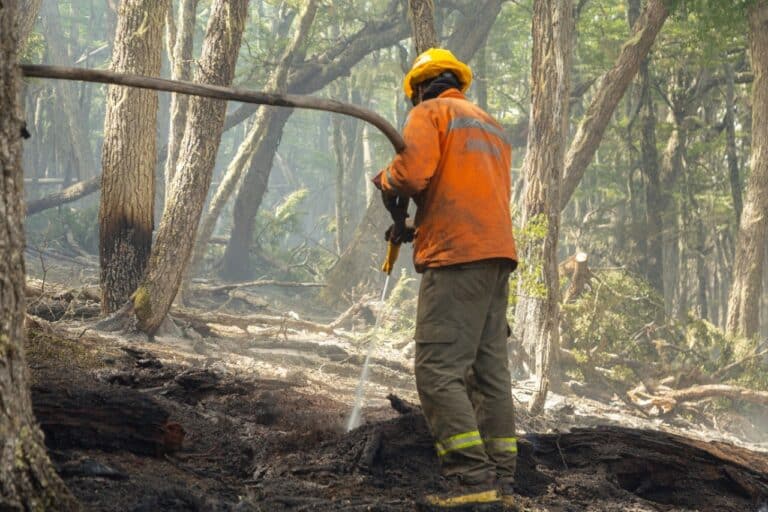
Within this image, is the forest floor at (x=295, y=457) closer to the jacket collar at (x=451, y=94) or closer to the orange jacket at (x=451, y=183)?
the orange jacket at (x=451, y=183)

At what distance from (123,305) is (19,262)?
646cm

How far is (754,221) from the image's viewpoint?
14641 mm

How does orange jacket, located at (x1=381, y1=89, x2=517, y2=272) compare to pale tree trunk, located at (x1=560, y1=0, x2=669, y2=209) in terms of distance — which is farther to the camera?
pale tree trunk, located at (x1=560, y1=0, x2=669, y2=209)

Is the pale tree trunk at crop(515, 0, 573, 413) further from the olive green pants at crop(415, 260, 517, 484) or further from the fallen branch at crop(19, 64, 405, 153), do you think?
the fallen branch at crop(19, 64, 405, 153)

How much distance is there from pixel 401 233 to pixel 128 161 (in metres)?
5.43

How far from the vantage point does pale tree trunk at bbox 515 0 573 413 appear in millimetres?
9266

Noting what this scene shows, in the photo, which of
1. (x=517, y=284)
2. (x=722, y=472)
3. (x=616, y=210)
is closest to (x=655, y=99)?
(x=616, y=210)

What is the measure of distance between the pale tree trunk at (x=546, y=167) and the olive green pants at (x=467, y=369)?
16.0 feet

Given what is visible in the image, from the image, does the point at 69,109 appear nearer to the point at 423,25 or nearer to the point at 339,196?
the point at 339,196

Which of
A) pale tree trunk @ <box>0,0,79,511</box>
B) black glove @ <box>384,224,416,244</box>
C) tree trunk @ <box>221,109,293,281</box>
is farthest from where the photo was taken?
tree trunk @ <box>221,109,293,281</box>

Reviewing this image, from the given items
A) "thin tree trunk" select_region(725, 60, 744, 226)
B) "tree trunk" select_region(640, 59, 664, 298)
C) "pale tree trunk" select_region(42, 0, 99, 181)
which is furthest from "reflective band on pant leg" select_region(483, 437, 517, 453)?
"pale tree trunk" select_region(42, 0, 99, 181)

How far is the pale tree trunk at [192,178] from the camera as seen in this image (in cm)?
909

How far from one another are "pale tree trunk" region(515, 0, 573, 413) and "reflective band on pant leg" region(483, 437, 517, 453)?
4.92 meters

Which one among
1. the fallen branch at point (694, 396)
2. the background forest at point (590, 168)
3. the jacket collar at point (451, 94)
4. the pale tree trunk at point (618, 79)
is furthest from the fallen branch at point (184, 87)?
the pale tree trunk at point (618, 79)
